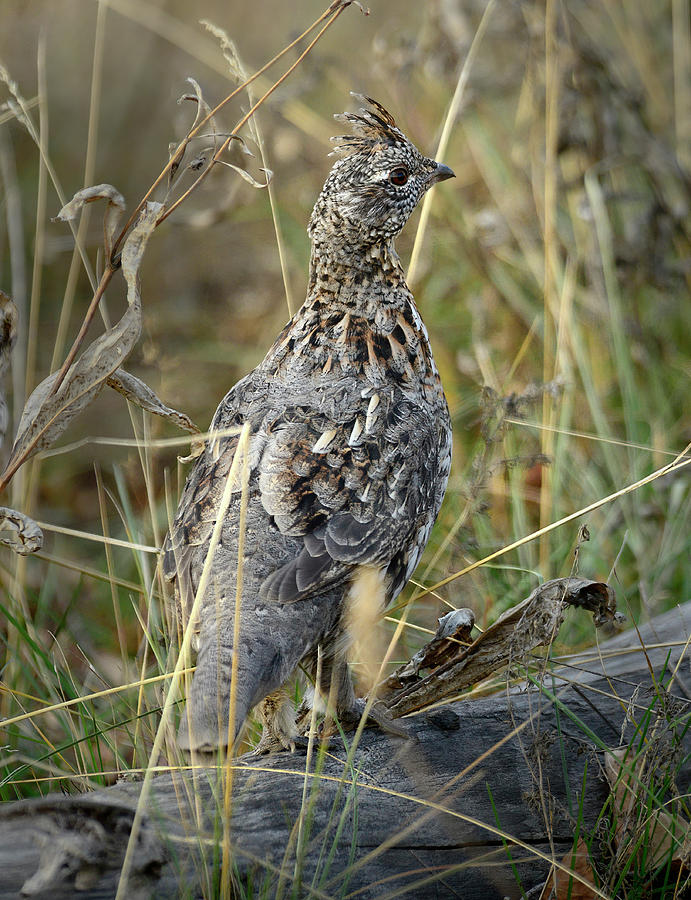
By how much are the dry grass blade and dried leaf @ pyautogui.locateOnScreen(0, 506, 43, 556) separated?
1.24 m

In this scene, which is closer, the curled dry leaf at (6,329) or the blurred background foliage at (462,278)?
the curled dry leaf at (6,329)

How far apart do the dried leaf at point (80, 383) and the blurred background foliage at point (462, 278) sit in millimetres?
822

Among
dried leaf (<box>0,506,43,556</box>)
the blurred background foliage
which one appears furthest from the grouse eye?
dried leaf (<box>0,506,43,556</box>)

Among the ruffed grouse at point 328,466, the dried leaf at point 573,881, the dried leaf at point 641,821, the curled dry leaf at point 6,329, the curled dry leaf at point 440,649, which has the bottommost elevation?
the dried leaf at point 573,881

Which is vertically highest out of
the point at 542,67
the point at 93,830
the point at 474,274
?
the point at 542,67

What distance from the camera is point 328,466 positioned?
2969 mm

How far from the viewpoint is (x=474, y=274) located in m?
6.12

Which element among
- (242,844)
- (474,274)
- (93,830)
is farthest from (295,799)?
(474,274)

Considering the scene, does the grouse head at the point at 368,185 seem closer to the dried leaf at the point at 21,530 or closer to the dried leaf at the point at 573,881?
the dried leaf at the point at 21,530

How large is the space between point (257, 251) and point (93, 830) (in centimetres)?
582

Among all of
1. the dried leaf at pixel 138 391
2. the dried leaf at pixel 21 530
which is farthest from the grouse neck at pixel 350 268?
the dried leaf at pixel 21 530

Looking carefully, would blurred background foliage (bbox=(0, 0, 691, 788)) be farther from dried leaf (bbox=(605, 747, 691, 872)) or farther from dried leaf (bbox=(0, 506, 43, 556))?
dried leaf (bbox=(605, 747, 691, 872))

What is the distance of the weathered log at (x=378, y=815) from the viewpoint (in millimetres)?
2000

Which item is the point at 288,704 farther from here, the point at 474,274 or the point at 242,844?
the point at 474,274
